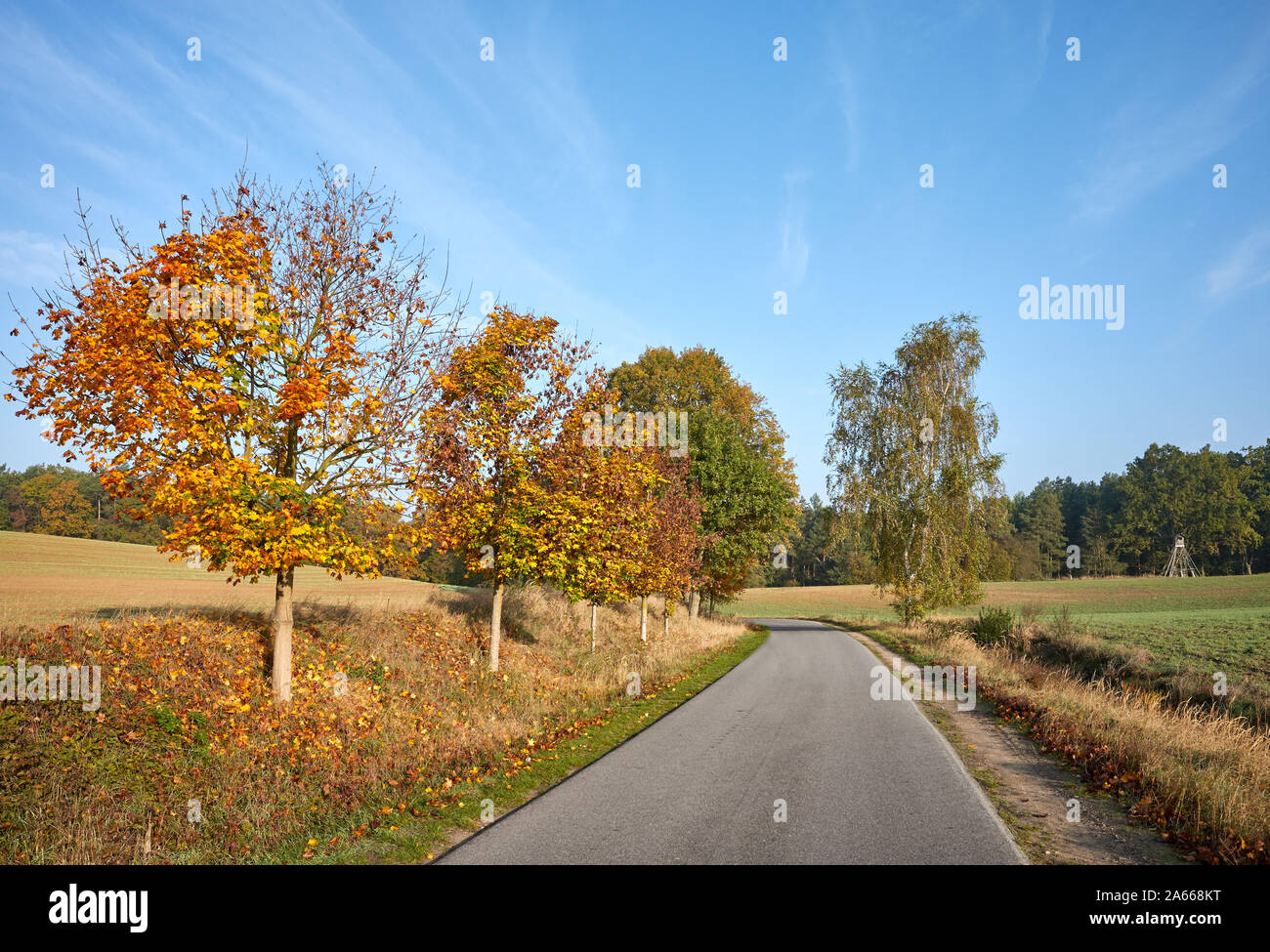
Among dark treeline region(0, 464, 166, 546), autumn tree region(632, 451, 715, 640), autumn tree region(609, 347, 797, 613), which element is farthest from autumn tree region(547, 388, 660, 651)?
dark treeline region(0, 464, 166, 546)

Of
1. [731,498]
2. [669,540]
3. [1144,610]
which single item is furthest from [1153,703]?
[1144,610]

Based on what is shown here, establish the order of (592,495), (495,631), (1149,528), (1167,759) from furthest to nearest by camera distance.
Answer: (1149,528), (495,631), (592,495), (1167,759)

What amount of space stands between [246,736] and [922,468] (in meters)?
29.2

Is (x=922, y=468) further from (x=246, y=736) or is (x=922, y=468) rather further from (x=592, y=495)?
(x=246, y=736)

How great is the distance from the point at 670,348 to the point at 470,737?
3854 cm

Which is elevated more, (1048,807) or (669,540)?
(669,540)

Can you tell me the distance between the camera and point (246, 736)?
30.3 ft

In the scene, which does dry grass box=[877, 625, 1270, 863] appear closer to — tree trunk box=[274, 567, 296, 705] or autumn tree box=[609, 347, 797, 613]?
tree trunk box=[274, 567, 296, 705]

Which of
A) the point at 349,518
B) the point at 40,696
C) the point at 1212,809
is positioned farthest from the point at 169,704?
the point at 1212,809

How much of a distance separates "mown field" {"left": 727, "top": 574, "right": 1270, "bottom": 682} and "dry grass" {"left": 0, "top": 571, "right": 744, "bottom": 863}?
21.3 metres

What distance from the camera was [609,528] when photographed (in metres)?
16.1

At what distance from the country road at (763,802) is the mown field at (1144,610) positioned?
16.4 metres

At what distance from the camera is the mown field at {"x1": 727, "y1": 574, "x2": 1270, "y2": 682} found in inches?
1000
